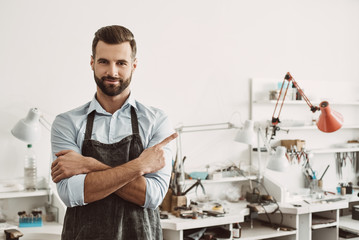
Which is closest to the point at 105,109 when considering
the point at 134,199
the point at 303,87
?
the point at 134,199

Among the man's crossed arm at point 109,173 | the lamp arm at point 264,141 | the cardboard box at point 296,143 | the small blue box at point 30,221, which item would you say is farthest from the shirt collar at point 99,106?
the cardboard box at point 296,143

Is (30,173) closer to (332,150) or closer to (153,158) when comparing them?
(153,158)

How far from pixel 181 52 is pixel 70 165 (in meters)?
2.30

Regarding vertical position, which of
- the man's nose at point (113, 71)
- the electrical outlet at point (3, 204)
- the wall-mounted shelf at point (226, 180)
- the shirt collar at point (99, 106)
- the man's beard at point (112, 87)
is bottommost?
the electrical outlet at point (3, 204)

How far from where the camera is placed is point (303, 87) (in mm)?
4320

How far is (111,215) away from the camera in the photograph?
1680 millimetres

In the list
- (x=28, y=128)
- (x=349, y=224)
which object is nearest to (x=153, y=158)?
(x=28, y=128)

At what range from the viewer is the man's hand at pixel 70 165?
1680 millimetres

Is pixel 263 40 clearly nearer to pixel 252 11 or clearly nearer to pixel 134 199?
pixel 252 11

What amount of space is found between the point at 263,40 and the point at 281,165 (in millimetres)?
1503

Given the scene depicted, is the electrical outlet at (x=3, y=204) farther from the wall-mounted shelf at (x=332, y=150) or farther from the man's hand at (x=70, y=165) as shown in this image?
the wall-mounted shelf at (x=332, y=150)

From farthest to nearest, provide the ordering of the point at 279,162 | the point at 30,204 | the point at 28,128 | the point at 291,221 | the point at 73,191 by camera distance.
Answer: the point at 291,221, the point at 279,162, the point at 30,204, the point at 28,128, the point at 73,191

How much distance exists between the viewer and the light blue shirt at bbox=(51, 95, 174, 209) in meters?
1.75

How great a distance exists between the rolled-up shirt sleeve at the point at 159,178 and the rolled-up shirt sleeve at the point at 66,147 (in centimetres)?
29
